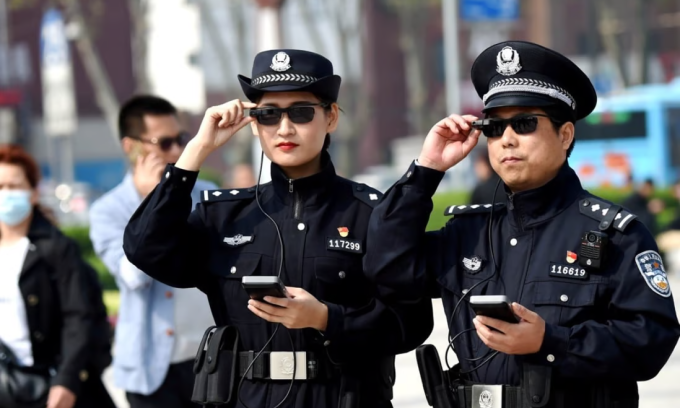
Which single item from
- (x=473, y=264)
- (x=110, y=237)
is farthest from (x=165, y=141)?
(x=473, y=264)

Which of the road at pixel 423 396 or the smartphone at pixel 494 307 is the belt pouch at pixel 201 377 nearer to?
the smartphone at pixel 494 307

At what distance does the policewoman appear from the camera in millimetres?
4391

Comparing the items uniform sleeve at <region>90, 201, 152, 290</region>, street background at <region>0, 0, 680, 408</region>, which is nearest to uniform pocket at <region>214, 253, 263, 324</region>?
uniform sleeve at <region>90, 201, 152, 290</region>

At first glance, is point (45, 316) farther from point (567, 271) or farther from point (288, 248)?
point (567, 271)

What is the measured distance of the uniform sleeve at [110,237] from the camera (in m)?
6.22

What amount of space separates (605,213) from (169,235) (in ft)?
4.75

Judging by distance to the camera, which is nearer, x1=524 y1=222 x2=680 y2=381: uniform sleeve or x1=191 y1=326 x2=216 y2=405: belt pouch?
x1=524 y1=222 x2=680 y2=381: uniform sleeve

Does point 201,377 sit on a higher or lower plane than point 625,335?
lower

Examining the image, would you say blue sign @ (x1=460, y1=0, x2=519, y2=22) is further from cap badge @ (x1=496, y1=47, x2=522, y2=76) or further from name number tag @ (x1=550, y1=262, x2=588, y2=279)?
name number tag @ (x1=550, y1=262, x2=588, y2=279)

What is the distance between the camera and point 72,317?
638cm

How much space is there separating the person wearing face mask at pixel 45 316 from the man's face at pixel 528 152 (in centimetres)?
295

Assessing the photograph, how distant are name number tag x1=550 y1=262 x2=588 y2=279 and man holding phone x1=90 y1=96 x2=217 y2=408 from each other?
2330 mm

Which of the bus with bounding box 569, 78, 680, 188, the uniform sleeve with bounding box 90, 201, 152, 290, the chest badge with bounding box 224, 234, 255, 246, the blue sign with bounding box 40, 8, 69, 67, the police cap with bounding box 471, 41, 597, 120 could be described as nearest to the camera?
the police cap with bounding box 471, 41, 597, 120

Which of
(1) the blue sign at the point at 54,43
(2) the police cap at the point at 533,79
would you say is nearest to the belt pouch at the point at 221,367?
(2) the police cap at the point at 533,79
